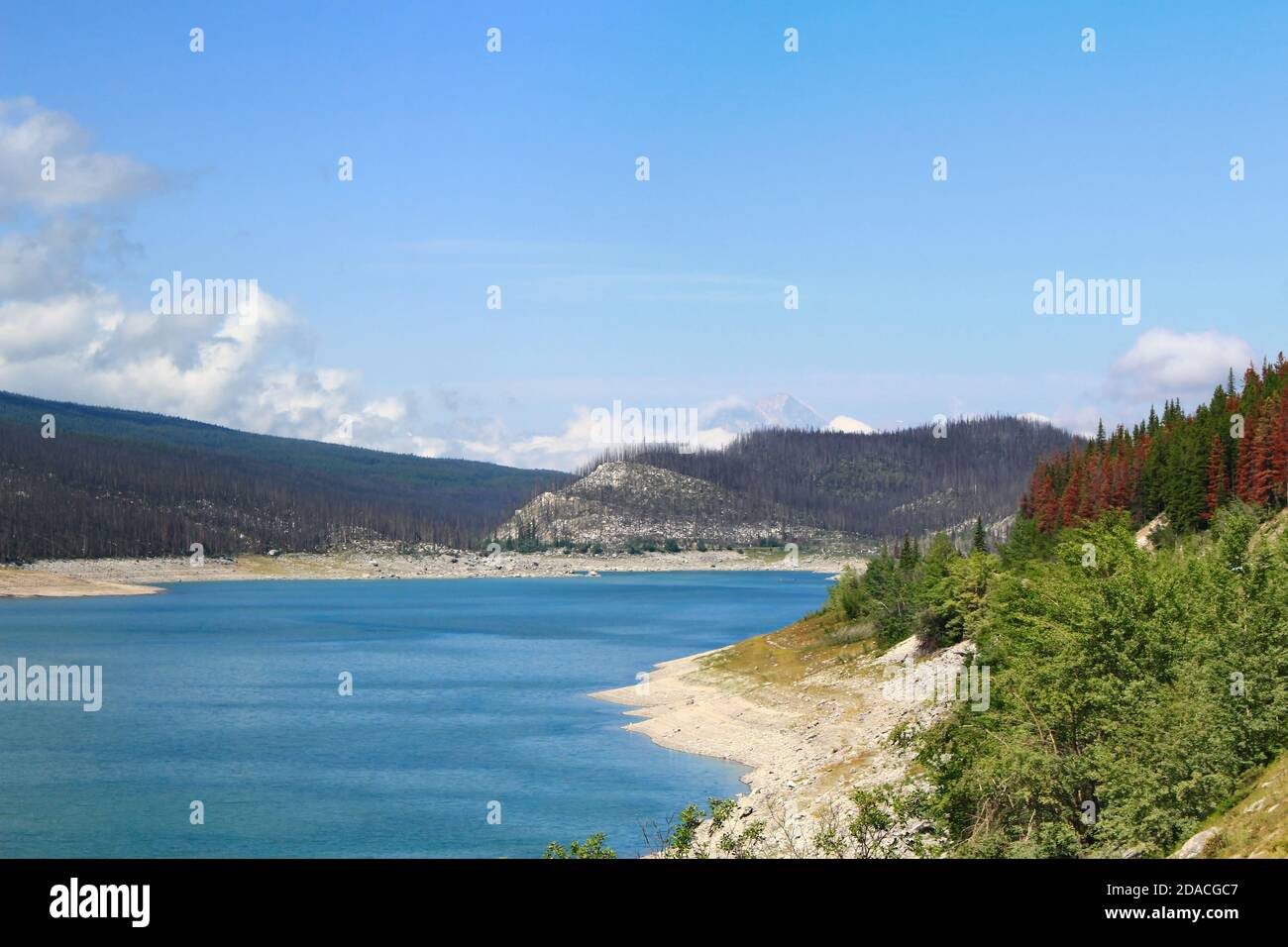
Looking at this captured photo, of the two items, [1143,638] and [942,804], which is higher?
[1143,638]

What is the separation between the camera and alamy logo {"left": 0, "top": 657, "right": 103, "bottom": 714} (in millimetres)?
100062

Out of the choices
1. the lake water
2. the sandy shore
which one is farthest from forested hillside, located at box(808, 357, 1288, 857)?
the lake water

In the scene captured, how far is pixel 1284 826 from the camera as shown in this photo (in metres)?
26.3
